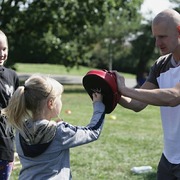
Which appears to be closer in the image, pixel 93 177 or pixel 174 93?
pixel 174 93

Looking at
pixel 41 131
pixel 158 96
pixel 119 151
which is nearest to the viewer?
pixel 41 131

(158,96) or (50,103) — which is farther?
(158,96)

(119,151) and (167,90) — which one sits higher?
(167,90)

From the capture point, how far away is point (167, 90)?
10.0 feet

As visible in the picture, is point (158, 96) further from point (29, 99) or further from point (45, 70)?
point (45, 70)

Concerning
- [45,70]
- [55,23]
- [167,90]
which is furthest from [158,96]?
[45,70]

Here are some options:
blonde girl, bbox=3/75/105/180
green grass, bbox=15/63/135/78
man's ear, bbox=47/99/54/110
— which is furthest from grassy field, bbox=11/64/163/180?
green grass, bbox=15/63/135/78

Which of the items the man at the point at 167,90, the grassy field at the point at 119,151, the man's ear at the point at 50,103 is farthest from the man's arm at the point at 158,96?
Answer: the grassy field at the point at 119,151

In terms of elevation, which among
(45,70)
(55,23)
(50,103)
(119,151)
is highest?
(50,103)

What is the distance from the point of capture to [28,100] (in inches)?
114

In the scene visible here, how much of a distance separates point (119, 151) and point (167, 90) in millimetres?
5125

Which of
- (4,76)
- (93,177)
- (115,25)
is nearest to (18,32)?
(93,177)

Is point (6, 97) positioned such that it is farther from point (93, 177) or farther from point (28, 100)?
point (93, 177)

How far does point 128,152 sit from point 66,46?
16782 mm
